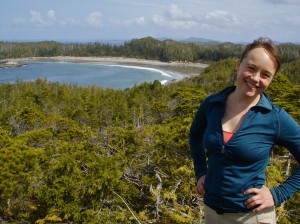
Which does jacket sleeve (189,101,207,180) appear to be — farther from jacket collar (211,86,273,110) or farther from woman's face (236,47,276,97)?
woman's face (236,47,276,97)

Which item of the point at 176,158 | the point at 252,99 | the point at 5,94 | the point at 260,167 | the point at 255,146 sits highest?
the point at 252,99

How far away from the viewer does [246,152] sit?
5.73ft

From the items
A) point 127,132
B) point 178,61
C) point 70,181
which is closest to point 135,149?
point 127,132

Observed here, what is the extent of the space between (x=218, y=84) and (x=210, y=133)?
4831cm

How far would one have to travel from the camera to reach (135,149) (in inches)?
490

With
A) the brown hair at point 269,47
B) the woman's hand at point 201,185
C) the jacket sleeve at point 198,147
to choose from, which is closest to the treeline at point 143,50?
the jacket sleeve at point 198,147

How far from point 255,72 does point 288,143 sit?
0.42 metres

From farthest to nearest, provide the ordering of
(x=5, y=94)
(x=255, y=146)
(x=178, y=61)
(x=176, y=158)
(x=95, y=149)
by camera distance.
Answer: (x=178, y=61), (x=5, y=94), (x=95, y=149), (x=176, y=158), (x=255, y=146)

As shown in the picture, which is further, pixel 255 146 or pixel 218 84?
pixel 218 84

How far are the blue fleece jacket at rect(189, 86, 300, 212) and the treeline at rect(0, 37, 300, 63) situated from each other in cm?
11797

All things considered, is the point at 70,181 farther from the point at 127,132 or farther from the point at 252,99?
the point at 252,99

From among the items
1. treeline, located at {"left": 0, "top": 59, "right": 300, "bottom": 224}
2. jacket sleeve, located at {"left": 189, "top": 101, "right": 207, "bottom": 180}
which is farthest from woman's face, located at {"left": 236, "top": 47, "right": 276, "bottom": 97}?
treeline, located at {"left": 0, "top": 59, "right": 300, "bottom": 224}

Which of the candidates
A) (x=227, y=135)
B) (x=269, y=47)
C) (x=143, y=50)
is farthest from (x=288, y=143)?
(x=143, y=50)

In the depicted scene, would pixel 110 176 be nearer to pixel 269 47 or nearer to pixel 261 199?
pixel 261 199
